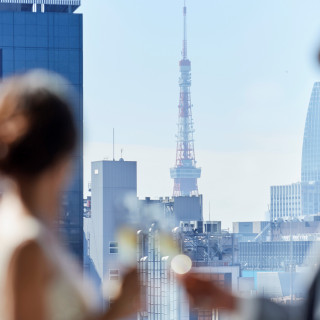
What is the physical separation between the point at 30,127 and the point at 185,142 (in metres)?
120

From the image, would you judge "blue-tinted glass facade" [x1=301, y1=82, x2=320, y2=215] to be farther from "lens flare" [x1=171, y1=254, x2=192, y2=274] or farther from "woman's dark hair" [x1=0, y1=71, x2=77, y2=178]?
"woman's dark hair" [x1=0, y1=71, x2=77, y2=178]

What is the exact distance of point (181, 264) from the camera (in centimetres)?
173

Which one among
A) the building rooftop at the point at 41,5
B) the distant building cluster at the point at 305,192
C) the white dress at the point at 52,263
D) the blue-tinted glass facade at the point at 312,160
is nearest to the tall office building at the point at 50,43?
the building rooftop at the point at 41,5

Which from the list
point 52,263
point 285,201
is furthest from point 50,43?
point 285,201

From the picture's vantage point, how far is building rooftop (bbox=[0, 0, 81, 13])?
62.7 meters

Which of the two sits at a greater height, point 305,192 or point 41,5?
point 41,5

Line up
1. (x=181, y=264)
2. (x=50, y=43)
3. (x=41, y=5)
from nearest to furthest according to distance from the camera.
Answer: (x=181, y=264) < (x=50, y=43) < (x=41, y=5)

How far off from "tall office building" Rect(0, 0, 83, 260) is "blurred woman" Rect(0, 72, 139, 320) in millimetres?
57494

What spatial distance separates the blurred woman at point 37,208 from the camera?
1.42 meters

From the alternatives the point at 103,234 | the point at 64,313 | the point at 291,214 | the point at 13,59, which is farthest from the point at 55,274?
the point at 291,214

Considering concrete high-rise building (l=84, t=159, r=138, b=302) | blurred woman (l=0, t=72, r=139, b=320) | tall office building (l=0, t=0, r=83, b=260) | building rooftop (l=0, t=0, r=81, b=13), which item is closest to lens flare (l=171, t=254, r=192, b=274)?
blurred woman (l=0, t=72, r=139, b=320)

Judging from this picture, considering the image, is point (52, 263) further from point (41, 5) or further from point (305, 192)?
point (305, 192)

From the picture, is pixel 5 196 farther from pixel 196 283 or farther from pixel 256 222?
pixel 256 222

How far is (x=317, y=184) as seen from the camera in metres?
134
